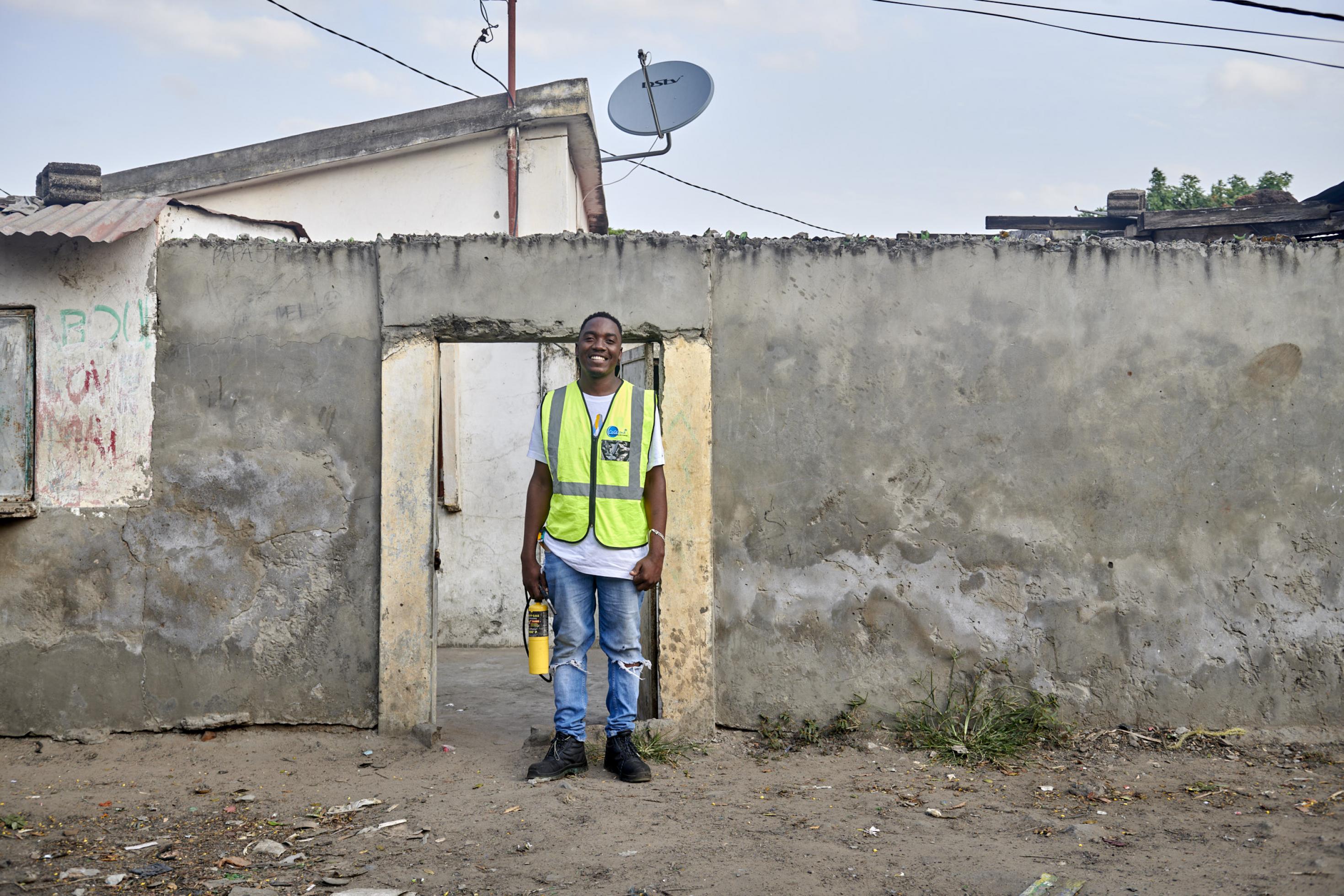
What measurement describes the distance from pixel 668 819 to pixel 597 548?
112 cm

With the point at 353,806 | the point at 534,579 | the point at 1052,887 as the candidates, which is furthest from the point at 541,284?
the point at 1052,887

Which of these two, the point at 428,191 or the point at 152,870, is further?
the point at 428,191

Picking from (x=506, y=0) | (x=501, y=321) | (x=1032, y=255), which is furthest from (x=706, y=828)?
(x=506, y=0)

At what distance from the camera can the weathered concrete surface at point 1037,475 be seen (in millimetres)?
5004

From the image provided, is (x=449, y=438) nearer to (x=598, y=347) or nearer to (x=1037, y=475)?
(x=598, y=347)

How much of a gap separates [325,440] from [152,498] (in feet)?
3.04

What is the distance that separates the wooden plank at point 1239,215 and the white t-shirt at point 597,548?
608 cm

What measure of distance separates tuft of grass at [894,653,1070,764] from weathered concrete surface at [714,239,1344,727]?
0.10 metres

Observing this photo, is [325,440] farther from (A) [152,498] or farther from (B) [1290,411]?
(B) [1290,411]

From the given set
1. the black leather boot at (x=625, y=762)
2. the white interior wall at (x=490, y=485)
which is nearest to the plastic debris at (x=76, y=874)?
the black leather boot at (x=625, y=762)

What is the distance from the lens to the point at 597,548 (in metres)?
4.30

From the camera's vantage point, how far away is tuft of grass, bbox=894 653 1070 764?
4.81 meters

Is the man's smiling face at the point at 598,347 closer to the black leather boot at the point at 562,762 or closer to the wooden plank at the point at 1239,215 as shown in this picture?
the black leather boot at the point at 562,762

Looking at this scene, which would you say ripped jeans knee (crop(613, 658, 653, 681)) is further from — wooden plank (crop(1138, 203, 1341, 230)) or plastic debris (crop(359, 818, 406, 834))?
wooden plank (crop(1138, 203, 1341, 230))
